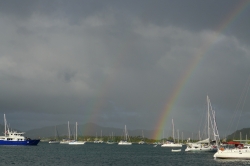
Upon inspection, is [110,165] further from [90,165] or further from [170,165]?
[170,165]

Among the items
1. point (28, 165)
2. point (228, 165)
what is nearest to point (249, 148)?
point (228, 165)

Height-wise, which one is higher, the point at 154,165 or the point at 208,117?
the point at 208,117

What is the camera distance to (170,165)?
9275cm

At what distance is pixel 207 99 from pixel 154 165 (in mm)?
56053

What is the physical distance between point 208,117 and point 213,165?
190ft

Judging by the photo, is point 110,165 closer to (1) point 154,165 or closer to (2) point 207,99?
(1) point 154,165

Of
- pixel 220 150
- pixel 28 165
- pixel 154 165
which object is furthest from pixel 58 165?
pixel 220 150

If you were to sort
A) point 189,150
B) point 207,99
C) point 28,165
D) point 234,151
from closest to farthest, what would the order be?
1. point 28,165
2. point 234,151
3. point 207,99
4. point 189,150

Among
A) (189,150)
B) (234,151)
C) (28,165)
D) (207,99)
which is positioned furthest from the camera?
(189,150)

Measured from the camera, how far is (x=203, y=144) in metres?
175

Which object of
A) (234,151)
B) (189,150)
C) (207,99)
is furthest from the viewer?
(189,150)

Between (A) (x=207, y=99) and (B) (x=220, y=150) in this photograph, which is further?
(A) (x=207, y=99)

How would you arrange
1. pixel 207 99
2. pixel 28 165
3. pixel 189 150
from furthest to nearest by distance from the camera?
pixel 189 150 < pixel 207 99 < pixel 28 165

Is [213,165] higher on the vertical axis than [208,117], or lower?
lower
